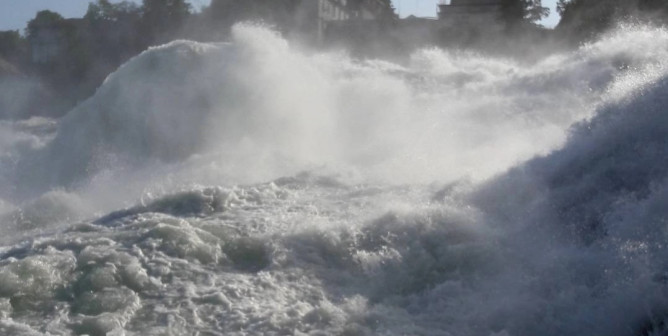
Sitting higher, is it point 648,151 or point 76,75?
point 648,151

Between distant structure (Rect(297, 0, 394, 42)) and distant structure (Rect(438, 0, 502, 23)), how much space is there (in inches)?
122

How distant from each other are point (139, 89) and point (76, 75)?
84.9 ft

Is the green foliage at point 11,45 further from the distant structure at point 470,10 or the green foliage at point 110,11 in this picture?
the distant structure at point 470,10

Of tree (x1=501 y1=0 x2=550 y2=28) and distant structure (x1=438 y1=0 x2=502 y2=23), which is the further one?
distant structure (x1=438 y1=0 x2=502 y2=23)

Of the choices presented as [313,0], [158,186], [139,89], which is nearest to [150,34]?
[313,0]

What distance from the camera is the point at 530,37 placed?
30.0m

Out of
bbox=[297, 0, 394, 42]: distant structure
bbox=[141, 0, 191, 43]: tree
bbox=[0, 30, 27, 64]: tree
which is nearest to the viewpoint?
bbox=[297, 0, 394, 42]: distant structure

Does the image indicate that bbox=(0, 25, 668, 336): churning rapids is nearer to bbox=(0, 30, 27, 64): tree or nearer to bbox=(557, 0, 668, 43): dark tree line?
bbox=(557, 0, 668, 43): dark tree line

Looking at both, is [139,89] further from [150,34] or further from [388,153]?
[150,34]

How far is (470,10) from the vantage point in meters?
39.4

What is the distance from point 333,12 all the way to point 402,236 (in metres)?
35.2

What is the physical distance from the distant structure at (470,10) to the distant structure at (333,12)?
309cm

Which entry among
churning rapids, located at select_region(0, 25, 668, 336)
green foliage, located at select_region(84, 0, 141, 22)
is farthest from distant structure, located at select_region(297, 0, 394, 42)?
churning rapids, located at select_region(0, 25, 668, 336)

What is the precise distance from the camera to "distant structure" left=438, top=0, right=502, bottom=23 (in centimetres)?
3756
